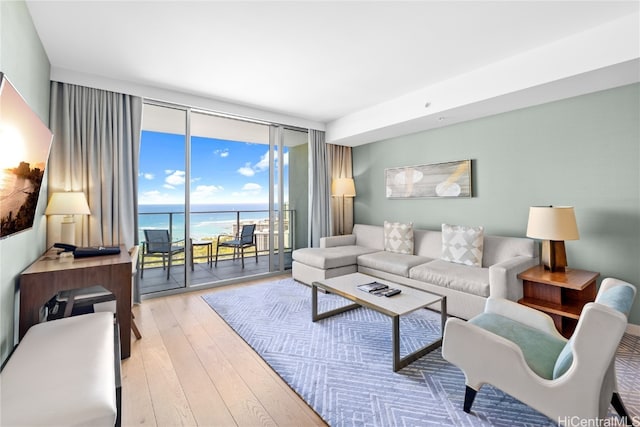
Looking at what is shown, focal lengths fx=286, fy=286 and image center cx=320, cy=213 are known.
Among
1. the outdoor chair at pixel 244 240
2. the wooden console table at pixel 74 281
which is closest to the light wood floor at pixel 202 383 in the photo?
the wooden console table at pixel 74 281

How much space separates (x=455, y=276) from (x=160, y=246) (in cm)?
407

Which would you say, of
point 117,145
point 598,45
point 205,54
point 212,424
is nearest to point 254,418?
point 212,424

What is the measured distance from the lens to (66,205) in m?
2.67

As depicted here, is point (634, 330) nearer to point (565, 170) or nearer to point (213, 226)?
point (565, 170)

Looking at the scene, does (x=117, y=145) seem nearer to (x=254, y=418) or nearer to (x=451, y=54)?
(x=254, y=418)

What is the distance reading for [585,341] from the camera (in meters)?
1.22

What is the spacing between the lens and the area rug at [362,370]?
1.63 meters

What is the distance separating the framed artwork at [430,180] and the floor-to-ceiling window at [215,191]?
1.57 meters

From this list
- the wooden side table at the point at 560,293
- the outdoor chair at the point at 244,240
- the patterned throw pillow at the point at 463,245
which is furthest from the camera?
the outdoor chair at the point at 244,240

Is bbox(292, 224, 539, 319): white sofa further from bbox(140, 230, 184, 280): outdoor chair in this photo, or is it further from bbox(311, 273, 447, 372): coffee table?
bbox(140, 230, 184, 280): outdoor chair

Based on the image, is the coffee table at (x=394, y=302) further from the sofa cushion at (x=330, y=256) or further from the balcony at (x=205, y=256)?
the balcony at (x=205, y=256)

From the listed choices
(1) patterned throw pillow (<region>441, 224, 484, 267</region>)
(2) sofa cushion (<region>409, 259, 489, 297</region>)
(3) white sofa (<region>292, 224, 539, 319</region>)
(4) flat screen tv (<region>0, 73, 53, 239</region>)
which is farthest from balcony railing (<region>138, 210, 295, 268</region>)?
(1) patterned throw pillow (<region>441, 224, 484, 267</region>)

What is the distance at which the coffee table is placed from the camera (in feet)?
6.79

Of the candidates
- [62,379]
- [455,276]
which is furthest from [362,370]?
[62,379]
